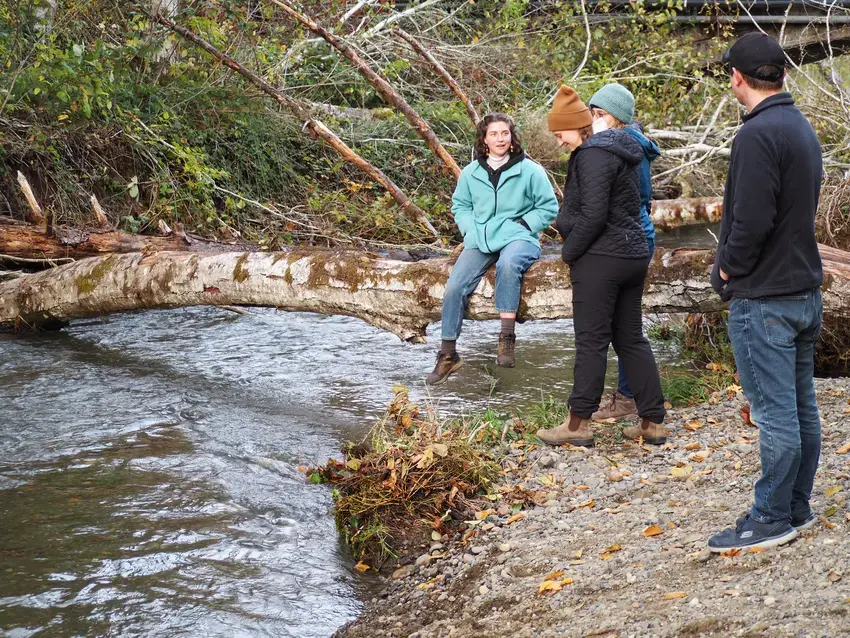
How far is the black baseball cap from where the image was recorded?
11.2 ft

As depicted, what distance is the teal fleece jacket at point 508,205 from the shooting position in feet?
20.8

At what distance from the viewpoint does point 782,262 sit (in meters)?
3.48

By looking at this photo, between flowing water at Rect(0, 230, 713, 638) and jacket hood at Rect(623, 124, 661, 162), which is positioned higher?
jacket hood at Rect(623, 124, 661, 162)

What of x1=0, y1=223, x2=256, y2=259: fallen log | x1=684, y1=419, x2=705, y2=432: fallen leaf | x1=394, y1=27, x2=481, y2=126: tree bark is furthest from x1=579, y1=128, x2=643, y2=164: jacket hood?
x1=394, y1=27, x2=481, y2=126: tree bark

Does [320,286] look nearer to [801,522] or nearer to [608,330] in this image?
[608,330]

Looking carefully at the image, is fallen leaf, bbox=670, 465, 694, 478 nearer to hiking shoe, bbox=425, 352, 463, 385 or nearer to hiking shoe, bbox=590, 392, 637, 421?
hiking shoe, bbox=590, 392, 637, 421

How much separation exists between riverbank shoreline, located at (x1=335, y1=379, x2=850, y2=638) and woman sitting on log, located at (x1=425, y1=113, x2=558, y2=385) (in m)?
1.08

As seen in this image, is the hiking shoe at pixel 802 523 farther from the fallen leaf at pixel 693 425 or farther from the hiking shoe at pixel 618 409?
the hiking shoe at pixel 618 409

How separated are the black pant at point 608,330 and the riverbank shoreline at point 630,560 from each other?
350 mm

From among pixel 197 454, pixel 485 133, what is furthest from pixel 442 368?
pixel 197 454

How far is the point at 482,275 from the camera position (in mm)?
6570

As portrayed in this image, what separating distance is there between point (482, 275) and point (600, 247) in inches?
62.3

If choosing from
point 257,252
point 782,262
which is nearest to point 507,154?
point 257,252

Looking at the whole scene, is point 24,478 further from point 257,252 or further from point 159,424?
point 257,252
